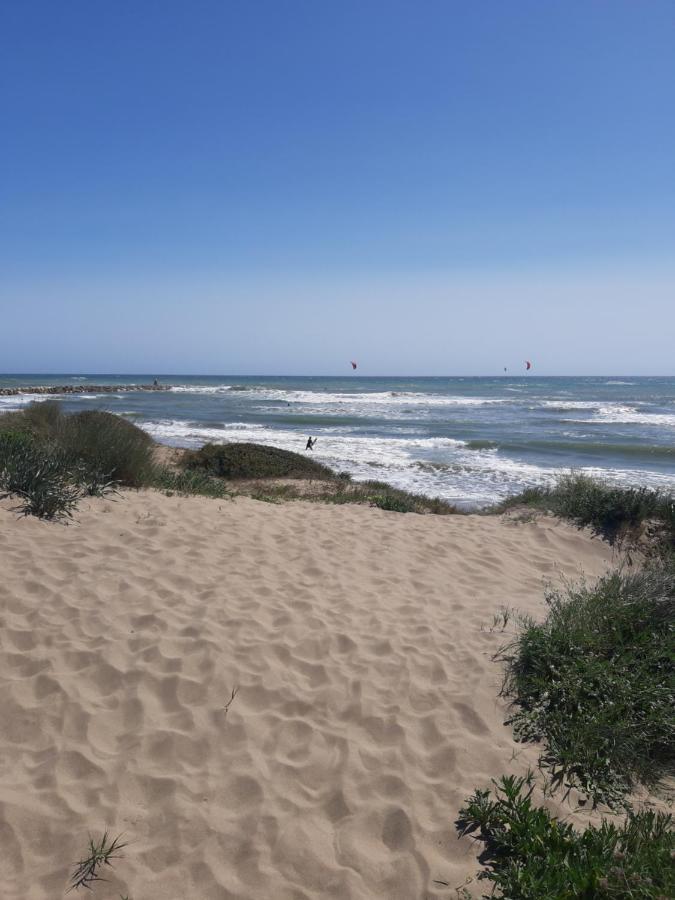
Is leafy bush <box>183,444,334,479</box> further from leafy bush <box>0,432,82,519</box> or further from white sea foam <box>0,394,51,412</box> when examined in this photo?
white sea foam <box>0,394,51,412</box>

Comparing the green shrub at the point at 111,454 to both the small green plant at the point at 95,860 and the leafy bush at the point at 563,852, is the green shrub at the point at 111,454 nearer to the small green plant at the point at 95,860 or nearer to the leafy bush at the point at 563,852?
the small green plant at the point at 95,860

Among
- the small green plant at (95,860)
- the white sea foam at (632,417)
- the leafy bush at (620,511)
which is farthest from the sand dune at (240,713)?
the white sea foam at (632,417)

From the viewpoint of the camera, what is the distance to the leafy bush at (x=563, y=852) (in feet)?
7.80

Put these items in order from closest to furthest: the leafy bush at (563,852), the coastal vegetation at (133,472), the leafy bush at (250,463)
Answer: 1. the leafy bush at (563,852)
2. the coastal vegetation at (133,472)
3. the leafy bush at (250,463)

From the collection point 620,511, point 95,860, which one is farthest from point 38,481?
point 620,511

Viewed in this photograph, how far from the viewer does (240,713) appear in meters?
3.63

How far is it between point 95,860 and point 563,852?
2.16 metres

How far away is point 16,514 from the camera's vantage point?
622cm

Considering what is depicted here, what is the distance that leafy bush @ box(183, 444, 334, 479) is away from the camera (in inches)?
498

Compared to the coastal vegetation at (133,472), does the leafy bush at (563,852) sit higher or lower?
lower

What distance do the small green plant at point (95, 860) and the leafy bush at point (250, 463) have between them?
9821mm

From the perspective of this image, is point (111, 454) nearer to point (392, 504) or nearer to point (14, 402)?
point (392, 504)

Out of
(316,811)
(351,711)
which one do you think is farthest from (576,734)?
(316,811)

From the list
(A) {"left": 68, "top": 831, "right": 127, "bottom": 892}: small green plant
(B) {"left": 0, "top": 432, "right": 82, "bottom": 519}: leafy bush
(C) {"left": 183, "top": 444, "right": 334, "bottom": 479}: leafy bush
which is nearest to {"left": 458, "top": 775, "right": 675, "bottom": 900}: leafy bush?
(A) {"left": 68, "top": 831, "right": 127, "bottom": 892}: small green plant
